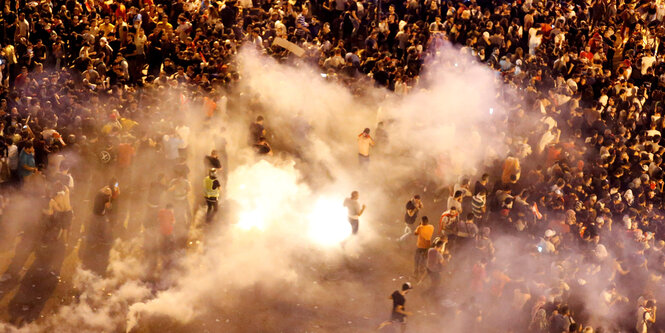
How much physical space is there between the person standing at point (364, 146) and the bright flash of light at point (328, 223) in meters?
1.60

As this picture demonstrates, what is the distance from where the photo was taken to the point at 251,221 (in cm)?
1723

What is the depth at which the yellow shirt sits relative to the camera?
53.4 ft

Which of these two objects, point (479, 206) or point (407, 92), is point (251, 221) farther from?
point (407, 92)

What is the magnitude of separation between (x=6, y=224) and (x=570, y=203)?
1194 cm

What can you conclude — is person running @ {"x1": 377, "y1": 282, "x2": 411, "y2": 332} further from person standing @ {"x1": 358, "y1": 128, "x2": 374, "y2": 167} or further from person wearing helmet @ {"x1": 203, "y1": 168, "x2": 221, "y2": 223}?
person standing @ {"x1": 358, "y1": 128, "x2": 374, "y2": 167}

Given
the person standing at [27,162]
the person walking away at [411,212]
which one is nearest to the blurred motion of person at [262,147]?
the person walking away at [411,212]

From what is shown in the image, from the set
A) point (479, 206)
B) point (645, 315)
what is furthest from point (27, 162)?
point (645, 315)

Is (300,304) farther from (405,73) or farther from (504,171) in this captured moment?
(405,73)

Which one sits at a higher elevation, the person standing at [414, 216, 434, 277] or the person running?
the person standing at [414, 216, 434, 277]

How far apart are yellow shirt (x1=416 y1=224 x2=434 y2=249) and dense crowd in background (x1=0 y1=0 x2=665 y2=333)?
0.04 meters

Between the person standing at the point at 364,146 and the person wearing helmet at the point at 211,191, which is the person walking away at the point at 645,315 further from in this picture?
the person wearing helmet at the point at 211,191

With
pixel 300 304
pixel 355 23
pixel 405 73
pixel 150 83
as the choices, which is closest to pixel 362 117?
pixel 405 73

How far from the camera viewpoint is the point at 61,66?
798 inches

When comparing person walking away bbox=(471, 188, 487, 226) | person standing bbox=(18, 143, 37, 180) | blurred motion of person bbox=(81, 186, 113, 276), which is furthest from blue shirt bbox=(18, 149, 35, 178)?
person walking away bbox=(471, 188, 487, 226)
